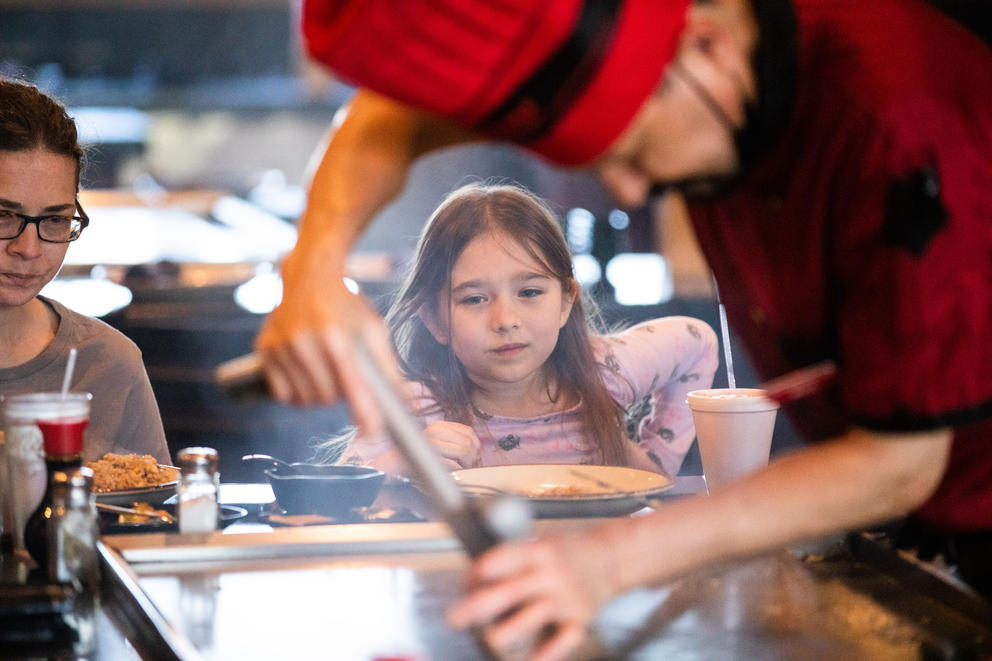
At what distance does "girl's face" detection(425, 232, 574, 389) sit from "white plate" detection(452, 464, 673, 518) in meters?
0.54

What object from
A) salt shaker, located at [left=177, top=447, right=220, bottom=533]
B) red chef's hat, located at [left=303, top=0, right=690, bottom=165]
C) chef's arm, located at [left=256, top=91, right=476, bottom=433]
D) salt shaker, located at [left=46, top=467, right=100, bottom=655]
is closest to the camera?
red chef's hat, located at [left=303, top=0, right=690, bottom=165]

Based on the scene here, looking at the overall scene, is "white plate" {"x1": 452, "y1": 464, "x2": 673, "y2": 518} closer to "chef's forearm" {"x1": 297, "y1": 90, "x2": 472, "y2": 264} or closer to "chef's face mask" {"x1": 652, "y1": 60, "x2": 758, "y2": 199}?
"chef's forearm" {"x1": 297, "y1": 90, "x2": 472, "y2": 264}

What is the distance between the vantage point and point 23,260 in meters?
1.95

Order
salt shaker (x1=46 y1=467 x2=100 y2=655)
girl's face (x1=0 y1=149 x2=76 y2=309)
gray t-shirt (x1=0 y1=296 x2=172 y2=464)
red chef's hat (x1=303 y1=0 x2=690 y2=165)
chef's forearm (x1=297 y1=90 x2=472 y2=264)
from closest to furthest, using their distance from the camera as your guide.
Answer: red chef's hat (x1=303 y1=0 x2=690 y2=165), chef's forearm (x1=297 y1=90 x2=472 y2=264), salt shaker (x1=46 y1=467 x2=100 y2=655), girl's face (x1=0 y1=149 x2=76 y2=309), gray t-shirt (x1=0 y1=296 x2=172 y2=464)

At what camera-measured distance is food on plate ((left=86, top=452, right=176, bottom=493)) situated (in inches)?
60.9

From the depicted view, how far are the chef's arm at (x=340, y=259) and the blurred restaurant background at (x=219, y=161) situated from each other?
3794 millimetres

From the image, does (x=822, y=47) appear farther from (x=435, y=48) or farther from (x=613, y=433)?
(x=613, y=433)

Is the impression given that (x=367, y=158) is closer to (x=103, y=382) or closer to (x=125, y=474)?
(x=125, y=474)

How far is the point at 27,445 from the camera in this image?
48.9 inches

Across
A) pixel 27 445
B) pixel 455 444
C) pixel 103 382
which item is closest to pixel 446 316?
pixel 455 444

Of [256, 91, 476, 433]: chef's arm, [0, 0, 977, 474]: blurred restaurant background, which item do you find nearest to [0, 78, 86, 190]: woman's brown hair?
[256, 91, 476, 433]: chef's arm

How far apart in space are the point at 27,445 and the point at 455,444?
72 centimetres

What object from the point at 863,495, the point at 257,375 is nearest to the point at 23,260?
the point at 257,375

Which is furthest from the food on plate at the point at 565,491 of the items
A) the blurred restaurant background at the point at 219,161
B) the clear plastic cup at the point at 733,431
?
the blurred restaurant background at the point at 219,161
